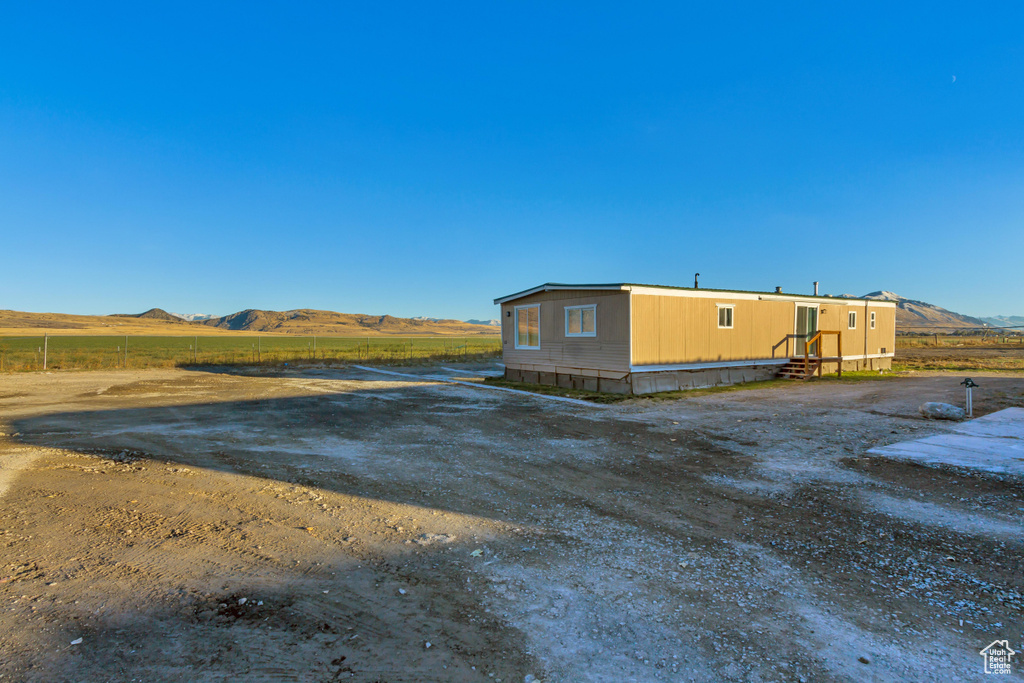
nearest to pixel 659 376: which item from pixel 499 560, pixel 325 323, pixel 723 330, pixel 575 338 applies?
pixel 575 338

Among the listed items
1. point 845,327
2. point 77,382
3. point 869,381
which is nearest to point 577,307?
point 869,381

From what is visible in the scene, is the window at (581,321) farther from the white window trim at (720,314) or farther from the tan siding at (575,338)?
the white window trim at (720,314)

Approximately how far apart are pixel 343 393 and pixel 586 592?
12058 millimetres

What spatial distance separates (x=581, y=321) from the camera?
51.0 feet

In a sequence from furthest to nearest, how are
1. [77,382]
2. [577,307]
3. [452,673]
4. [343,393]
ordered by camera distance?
[77,382], [577,307], [343,393], [452,673]

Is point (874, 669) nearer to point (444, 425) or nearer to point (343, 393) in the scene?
point (444, 425)

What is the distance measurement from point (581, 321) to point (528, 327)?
2.63 m

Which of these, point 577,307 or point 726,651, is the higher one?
point 577,307

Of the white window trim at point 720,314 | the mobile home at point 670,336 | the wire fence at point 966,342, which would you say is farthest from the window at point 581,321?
the wire fence at point 966,342

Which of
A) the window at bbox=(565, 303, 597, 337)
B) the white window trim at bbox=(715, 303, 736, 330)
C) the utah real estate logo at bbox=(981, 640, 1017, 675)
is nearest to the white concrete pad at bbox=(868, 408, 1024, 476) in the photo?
the utah real estate logo at bbox=(981, 640, 1017, 675)

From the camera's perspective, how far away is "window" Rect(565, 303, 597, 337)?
15047mm

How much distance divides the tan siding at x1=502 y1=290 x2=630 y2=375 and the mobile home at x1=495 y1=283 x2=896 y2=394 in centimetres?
3

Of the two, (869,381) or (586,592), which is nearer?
(586,592)

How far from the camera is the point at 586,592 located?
330cm
